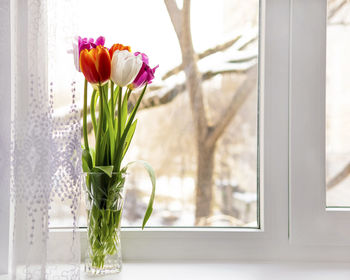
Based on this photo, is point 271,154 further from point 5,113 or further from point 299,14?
point 5,113

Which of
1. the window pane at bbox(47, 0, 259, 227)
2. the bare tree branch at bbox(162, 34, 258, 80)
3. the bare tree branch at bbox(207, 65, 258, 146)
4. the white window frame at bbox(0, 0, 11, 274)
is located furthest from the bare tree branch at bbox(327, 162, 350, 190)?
the white window frame at bbox(0, 0, 11, 274)


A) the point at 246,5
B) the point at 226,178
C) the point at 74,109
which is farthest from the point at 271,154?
the point at 74,109

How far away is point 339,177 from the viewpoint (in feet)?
3.81

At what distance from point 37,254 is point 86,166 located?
235 millimetres

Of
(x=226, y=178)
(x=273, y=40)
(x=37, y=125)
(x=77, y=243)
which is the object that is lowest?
(x=77, y=243)

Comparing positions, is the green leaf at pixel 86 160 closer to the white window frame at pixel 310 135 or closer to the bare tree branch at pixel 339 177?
the white window frame at pixel 310 135

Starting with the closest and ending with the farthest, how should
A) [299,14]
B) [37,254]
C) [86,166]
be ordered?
[37,254], [86,166], [299,14]

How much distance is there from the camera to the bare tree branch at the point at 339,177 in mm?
1156

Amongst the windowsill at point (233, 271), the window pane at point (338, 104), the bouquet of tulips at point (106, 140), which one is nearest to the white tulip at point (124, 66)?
the bouquet of tulips at point (106, 140)

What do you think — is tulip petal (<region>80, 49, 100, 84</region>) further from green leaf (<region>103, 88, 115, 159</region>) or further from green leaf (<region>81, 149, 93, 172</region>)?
green leaf (<region>81, 149, 93, 172</region>)

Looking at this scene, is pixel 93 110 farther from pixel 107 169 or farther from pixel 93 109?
pixel 107 169

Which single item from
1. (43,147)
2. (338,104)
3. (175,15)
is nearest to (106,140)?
(43,147)

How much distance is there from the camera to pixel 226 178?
3.85 ft

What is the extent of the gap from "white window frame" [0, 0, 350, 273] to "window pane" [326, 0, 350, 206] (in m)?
0.05
